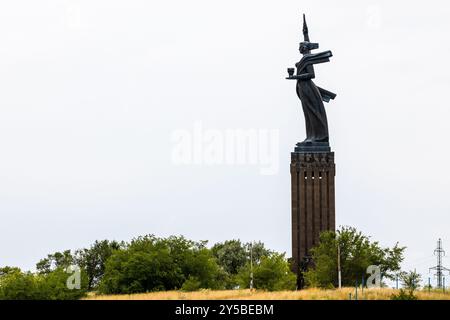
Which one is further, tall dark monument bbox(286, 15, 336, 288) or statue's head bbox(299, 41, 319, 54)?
statue's head bbox(299, 41, 319, 54)

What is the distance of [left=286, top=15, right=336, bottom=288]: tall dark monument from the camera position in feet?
351

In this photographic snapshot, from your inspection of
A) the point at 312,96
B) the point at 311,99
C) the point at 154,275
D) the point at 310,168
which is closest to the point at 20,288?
the point at 154,275

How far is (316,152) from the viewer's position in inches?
4264

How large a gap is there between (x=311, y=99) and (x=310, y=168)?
616 centimetres

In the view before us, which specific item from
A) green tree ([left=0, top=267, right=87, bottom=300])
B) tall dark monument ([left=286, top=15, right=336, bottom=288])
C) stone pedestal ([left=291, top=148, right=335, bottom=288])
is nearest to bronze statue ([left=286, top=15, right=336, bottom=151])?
tall dark monument ([left=286, top=15, right=336, bottom=288])

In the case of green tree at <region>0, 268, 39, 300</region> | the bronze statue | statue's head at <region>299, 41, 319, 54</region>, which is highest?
statue's head at <region>299, 41, 319, 54</region>

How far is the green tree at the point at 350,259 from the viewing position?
94.3 meters

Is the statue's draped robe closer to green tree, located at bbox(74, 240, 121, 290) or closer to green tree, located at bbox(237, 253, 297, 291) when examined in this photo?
green tree, located at bbox(237, 253, 297, 291)

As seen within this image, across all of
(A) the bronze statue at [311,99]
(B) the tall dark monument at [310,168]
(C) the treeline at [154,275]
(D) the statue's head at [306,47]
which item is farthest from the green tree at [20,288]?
(D) the statue's head at [306,47]

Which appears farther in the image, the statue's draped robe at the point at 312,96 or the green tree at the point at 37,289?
the statue's draped robe at the point at 312,96

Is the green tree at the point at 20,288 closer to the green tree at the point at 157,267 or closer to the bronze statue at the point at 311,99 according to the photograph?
the green tree at the point at 157,267

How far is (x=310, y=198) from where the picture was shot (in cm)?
10894
